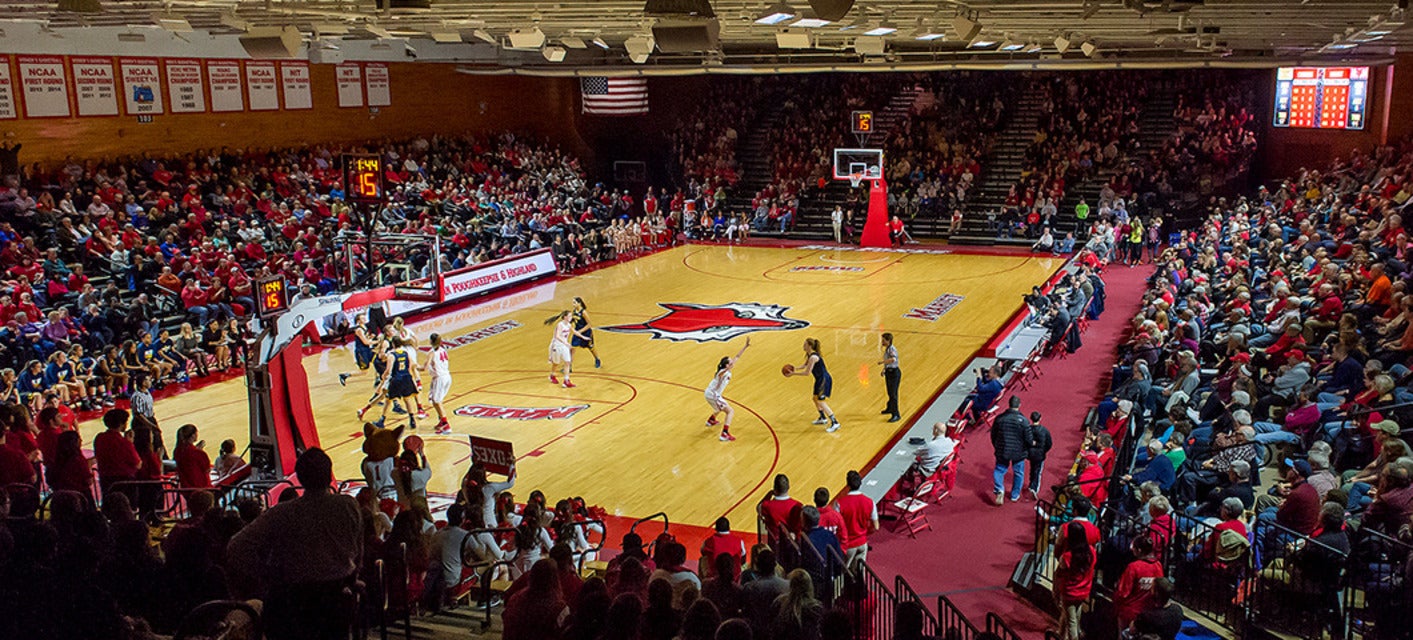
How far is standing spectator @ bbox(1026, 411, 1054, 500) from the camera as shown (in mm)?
13214

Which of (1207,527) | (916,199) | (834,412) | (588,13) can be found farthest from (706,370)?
Result: (916,199)

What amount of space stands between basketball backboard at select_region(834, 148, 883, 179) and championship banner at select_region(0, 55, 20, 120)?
22.2 metres

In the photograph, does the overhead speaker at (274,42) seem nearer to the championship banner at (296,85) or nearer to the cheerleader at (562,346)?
the cheerleader at (562,346)

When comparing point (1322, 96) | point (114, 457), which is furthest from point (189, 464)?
point (1322, 96)

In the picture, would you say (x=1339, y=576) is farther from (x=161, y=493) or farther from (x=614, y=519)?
(x=161, y=493)

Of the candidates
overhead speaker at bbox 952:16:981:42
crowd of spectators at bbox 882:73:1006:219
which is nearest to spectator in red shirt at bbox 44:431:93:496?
overhead speaker at bbox 952:16:981:42

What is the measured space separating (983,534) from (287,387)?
8.16 metres

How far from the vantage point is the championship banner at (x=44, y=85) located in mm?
24266

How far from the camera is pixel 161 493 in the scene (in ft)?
36.4

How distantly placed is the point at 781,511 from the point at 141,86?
74.1 feet

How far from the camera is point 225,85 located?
1141 inches

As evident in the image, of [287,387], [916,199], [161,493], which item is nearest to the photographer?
[161,493]

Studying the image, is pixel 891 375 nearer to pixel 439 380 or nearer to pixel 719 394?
pixel 719 394

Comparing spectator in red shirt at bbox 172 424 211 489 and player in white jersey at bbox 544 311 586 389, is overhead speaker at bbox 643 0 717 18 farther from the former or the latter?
player in white jersey at bbox 544 311 586 389
